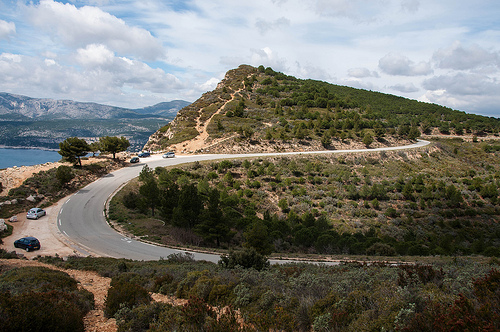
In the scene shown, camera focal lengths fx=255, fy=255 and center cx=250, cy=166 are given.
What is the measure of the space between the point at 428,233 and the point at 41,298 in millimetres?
29815

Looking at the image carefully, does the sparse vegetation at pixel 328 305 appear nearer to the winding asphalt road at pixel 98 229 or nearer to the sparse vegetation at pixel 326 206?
the sparse vegetation at pixel 326 206

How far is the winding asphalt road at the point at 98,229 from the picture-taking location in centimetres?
1747

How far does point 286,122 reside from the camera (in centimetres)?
5478

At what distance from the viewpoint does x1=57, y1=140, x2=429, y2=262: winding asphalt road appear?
17.5 m

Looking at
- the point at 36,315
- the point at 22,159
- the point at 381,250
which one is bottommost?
the point at 22,159

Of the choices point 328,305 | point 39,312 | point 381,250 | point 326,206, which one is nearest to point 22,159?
point 326,206

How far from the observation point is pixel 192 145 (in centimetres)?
5072

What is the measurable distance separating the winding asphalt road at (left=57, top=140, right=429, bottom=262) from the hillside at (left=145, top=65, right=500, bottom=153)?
20.6m

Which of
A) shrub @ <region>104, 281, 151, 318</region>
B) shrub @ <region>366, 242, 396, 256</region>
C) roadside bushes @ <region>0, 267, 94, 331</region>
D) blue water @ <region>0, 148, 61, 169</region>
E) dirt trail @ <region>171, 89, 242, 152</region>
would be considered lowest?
blue water @ <region>0, 148, 61, 169</region>

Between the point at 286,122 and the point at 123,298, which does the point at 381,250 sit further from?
the point at 286,122

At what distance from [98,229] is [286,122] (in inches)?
1645

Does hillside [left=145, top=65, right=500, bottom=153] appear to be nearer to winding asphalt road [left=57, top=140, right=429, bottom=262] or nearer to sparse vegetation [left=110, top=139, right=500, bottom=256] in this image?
sparse vegetation [left=110, top=139, right=500, bottom=256]

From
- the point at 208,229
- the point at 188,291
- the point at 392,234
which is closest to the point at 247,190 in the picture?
the point at 208,229

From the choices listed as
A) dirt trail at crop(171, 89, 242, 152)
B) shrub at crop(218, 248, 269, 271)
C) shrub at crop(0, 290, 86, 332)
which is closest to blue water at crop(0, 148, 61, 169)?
dirt trail at crop(171, 89, 242, 152)
